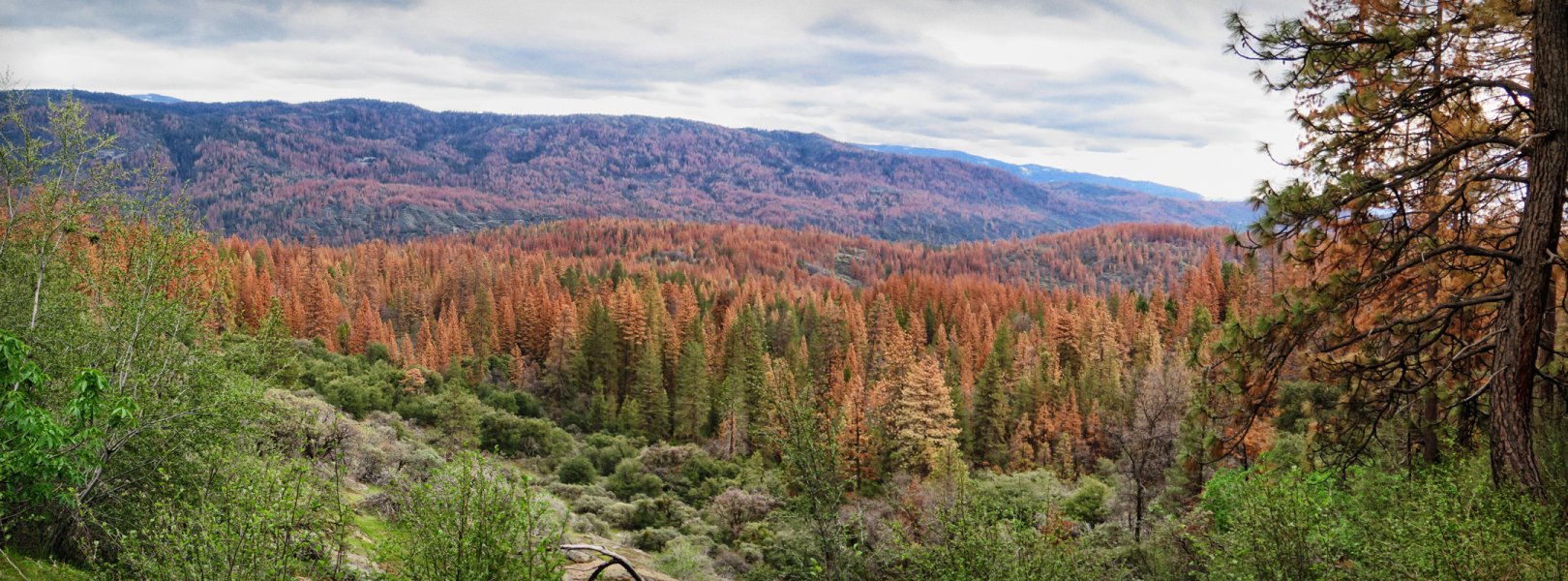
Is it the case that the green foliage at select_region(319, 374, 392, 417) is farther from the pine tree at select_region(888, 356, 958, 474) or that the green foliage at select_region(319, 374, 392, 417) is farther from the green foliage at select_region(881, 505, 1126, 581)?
the green foliage at select_region(881, 505, 1126, 581)

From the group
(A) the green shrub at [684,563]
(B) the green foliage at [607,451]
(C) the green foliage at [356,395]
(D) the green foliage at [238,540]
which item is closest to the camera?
(D) the green foliage at [238,540]

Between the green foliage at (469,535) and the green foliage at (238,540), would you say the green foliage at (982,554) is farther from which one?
the green foliage at (238,540)

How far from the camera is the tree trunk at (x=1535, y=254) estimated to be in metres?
8.07

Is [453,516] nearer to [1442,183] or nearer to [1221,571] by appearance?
[1221,571]

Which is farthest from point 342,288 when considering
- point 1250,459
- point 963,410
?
point 1250,459

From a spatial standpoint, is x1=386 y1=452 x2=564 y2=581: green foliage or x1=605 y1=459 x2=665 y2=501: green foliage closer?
x1=386 y1=452 x2=564 y2=581: green foliage

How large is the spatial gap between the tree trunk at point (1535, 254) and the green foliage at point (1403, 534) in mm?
533

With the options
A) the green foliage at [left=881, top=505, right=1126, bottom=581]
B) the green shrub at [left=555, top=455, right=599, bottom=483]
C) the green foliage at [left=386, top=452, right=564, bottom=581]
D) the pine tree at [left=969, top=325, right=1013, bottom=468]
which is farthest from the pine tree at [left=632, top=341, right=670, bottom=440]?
the green foliage at [left=386, top=452, right=564, bottom=581]

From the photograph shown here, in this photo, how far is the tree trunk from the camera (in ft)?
26.5

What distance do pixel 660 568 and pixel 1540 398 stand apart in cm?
2286

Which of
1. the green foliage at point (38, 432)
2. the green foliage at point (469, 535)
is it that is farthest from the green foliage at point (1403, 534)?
the green foliage at point (38, 432)

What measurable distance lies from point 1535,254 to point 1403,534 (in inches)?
130

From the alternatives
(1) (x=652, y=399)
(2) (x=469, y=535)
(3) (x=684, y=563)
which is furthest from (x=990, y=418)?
(2) (x=469, y=535)

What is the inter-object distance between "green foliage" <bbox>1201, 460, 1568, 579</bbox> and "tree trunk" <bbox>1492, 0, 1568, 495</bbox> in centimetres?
53
